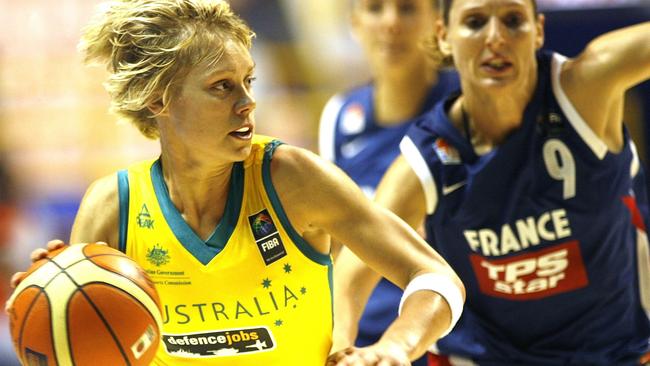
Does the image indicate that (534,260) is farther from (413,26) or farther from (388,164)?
(413,26)

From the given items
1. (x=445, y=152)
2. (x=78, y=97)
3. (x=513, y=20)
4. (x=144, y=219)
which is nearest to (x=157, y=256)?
(x=144, y=219)

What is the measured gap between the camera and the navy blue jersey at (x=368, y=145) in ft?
14.8

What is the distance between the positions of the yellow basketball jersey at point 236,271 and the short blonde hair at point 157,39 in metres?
0.32

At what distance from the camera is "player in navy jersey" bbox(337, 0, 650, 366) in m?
3.58

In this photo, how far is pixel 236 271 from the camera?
3.01 meters

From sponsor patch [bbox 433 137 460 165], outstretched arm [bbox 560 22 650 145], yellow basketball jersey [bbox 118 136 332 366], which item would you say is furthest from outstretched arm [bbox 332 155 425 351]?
outstretched arm [bbox 560 22 650 145]

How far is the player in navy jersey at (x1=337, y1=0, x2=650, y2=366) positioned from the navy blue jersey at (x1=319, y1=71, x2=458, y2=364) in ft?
2.64

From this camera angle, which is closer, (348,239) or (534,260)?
(348,239)

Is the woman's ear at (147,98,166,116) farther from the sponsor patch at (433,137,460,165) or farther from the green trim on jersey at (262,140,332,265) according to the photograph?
the sponsor patch at (433,137,460,165)

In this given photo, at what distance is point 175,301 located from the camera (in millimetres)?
3047

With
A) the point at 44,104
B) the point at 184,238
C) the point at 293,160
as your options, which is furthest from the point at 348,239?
the point at 44,104

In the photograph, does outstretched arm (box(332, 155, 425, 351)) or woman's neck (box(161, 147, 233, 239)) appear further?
outstretched arm (box(332, 155, 425, 351))

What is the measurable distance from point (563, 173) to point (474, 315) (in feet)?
2.06

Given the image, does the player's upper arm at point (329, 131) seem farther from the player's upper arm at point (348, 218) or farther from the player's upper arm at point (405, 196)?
the player's upper arm at point (348, 218)
